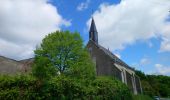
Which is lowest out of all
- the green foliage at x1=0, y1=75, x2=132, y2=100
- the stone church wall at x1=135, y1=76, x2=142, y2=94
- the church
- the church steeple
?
the green foliage at x1=0, y1=75, x2=132, y2=100

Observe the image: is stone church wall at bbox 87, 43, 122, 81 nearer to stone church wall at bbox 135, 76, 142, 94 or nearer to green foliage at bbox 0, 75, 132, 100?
stone church wall at bbox 135, 76, 142, 94

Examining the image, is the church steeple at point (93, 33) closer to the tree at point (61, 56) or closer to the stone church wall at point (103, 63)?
the stone church wall at point (103, 63)

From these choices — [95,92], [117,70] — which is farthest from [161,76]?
[95,92]

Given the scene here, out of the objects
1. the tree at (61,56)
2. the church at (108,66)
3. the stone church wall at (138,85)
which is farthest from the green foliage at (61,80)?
the stone church wall at (138,85)

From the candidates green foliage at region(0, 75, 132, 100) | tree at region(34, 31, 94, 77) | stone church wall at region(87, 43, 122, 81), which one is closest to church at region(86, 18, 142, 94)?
stone church wall at region(87, 43, 122, 81)

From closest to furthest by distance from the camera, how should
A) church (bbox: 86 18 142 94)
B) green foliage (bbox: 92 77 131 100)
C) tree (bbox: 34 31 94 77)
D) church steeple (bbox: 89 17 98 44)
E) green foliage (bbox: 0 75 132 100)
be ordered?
green foliage (bbox: 0 75 132 100) → green foliage (bbox: 92 77 131 100) → tree (bbox: 34 31 94 77) → church (bbox: 86 18 142 94) → church steeple (bbox: 89 17 98 44)

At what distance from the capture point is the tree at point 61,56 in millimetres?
35438

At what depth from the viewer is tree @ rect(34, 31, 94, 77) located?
35.4m

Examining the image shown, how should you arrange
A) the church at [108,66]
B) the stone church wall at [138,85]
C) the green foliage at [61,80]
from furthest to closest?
the stone church wall at [138,85] < the church at [108,66] < the green foliage at [61,80]

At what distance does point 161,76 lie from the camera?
6125 centimetres

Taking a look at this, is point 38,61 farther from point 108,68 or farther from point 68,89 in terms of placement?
point 68,89

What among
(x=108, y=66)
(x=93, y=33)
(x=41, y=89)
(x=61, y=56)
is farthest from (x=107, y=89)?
(x=93, y=33)

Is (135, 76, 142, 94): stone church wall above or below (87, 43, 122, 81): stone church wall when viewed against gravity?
below

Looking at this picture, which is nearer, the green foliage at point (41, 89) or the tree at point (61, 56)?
the green foliage at point (41, 89)
